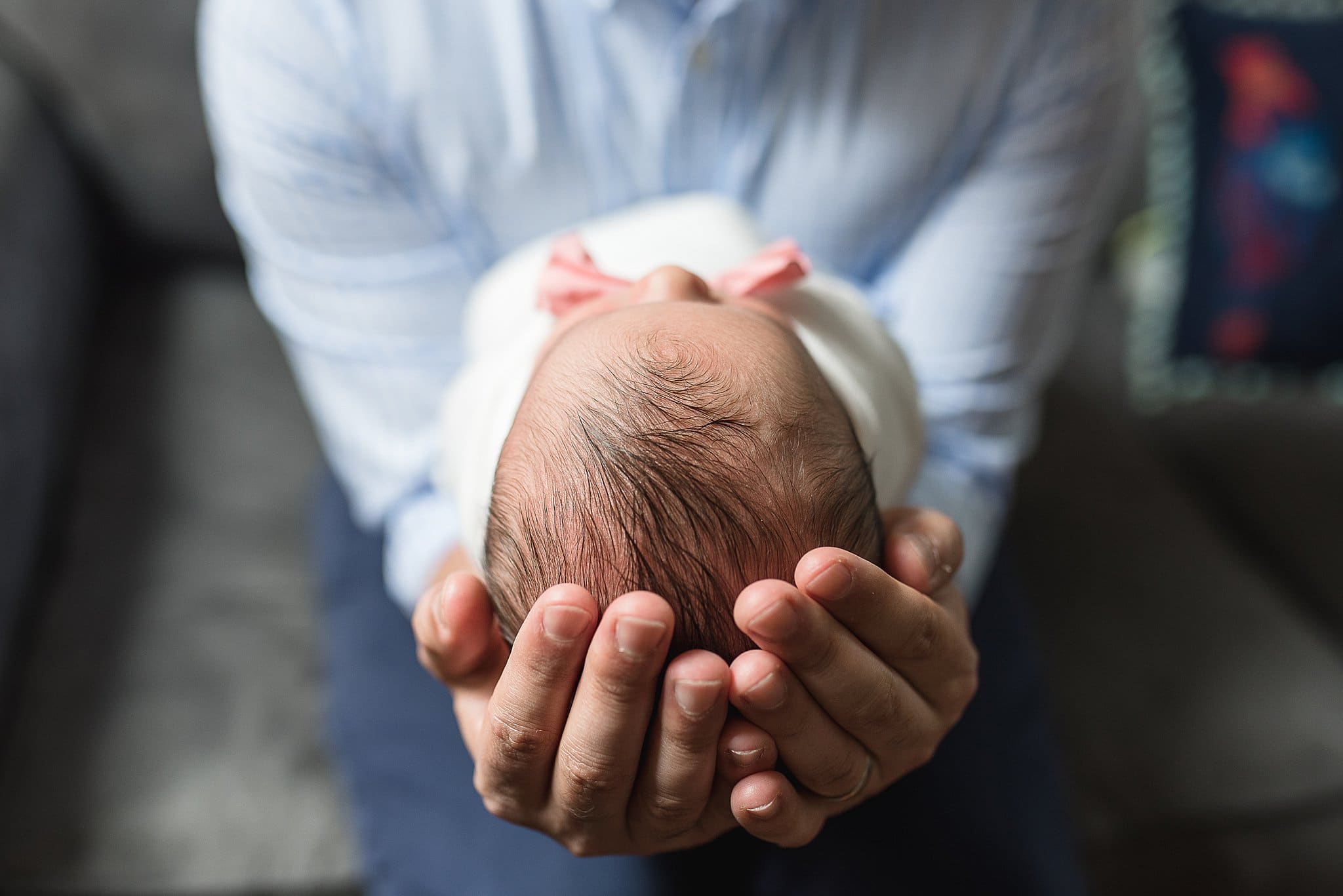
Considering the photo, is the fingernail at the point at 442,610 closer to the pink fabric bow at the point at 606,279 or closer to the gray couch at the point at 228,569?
the pink fabric bow at the point at 606,279

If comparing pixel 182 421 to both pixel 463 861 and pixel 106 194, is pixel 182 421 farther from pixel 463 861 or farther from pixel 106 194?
pixel 463 861

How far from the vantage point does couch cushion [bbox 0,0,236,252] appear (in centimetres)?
124

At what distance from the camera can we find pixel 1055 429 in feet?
4.60

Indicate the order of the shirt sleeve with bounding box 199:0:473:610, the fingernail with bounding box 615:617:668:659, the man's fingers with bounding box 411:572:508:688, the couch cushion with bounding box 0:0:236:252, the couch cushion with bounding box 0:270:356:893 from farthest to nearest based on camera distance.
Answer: the couch cushion with bounding box 0:0:236:252 < the couch cushion with bounding box 0:270:356:893 < the shirt sleeve with bounding box 199:0:473:610 < the man's fingers with bounding box 411:572:508:688 < the fingernail with bounding box 615:617:668:659

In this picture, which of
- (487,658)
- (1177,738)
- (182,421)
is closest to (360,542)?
(182,421)

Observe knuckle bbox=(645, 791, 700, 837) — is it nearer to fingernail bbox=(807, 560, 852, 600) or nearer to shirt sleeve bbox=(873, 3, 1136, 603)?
fingernail bbox=(807, 560, 852, 600)

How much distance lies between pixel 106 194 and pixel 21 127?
0.19m

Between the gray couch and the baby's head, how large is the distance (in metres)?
0.58

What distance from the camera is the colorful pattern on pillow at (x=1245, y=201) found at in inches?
53.1

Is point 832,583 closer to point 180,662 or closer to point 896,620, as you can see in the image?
point 896,620

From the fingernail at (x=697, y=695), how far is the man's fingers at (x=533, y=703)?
0.18 feet

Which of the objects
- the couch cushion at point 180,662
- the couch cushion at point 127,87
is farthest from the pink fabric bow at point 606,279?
the couch cushion at point 127,87

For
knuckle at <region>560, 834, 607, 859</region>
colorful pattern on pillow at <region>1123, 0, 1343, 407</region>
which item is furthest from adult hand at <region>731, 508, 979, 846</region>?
colorful pattern on pillow at <region>1123, 0, 1343, 407</region>

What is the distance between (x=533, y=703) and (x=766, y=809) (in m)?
0.14
